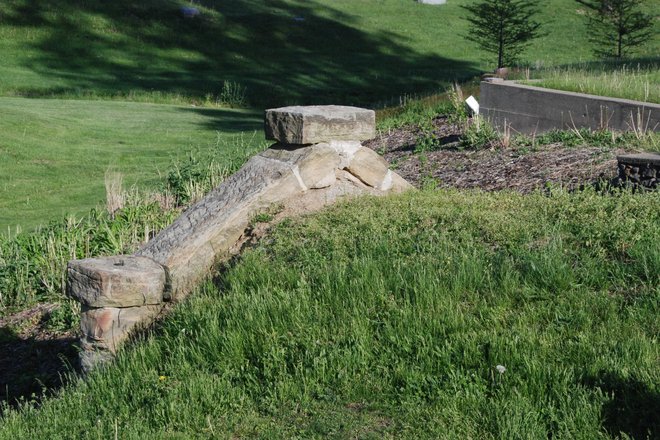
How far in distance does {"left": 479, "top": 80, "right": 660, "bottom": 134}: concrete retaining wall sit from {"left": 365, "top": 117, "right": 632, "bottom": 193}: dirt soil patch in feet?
2.77

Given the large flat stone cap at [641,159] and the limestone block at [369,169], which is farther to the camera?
the large flat stone cap at [641,159]

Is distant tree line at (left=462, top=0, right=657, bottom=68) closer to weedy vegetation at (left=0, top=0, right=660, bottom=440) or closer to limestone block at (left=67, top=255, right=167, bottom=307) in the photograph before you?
weedy vegetation at (left=0, top=0, right=660, bottom=440)

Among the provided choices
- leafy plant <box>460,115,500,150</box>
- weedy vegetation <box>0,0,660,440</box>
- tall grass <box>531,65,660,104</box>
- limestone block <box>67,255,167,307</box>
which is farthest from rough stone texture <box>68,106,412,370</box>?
tall grass <box>531,65,660,104</box>

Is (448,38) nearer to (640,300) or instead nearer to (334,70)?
(334,70)

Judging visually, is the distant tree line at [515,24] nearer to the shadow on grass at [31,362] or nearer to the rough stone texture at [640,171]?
the rough stone texture at [640,171]

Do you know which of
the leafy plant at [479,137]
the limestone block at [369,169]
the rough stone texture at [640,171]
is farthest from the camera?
the leafy plant at [479,137]

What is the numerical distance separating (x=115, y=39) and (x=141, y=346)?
1172 inches

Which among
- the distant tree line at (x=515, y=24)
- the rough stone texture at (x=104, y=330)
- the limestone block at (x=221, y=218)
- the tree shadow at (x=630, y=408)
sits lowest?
the rough stone texture at (x=104, y=330)

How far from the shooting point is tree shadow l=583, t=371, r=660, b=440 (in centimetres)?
383

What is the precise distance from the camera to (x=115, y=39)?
3325cm

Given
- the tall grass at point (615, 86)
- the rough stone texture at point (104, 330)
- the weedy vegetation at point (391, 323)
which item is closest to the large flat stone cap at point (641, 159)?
the weedy vegetation at point (391, 323)

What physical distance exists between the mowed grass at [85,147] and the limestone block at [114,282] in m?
5.05

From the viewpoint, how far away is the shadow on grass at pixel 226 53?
1137 inches

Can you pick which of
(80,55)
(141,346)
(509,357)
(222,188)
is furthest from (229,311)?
(80,55)
